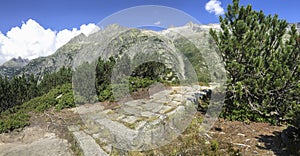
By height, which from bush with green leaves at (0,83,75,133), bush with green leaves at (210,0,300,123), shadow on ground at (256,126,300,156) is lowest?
shadow on ground at (256,126,300,156)

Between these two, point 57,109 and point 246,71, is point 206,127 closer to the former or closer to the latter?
point 246,71

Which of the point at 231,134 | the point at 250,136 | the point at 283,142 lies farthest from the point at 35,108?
the point at 283,142

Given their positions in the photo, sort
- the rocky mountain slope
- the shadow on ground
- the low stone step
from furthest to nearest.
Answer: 1. the rocky mountain slope
2. the shadow on ground
3. the low stone step

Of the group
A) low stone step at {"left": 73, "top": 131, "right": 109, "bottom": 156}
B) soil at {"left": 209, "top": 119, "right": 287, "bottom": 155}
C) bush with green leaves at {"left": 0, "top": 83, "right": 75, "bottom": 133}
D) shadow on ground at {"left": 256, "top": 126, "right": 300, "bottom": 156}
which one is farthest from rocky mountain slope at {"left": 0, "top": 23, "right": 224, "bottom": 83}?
low stone step at {"left": 73, "top": 131, "right": 109, "bottom": 156}

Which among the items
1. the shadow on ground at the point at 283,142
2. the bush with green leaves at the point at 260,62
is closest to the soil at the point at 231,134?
the shadow on ground at the point at 283,142

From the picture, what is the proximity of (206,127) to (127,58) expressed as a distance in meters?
5.25

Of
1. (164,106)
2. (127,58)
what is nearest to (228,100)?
(164,106)

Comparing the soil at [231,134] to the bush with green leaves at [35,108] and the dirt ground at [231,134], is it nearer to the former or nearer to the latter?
the dirt ground at [231,134]

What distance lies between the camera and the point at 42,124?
7.04 meters

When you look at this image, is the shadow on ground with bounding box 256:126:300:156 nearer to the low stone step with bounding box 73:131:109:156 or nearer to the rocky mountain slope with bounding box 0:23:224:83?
the rocky mountain slope with bounding box 0:23:224:83

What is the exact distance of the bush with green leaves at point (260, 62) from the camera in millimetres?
5570

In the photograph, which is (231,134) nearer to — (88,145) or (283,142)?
(283,142)

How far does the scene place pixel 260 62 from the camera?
5660mm

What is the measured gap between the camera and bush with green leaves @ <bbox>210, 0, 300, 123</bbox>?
18.3ft
